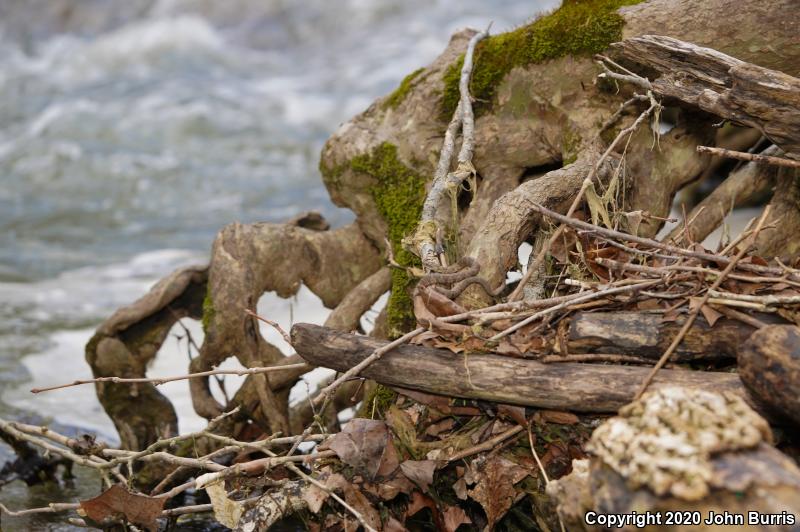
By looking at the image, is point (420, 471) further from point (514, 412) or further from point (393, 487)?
point (514, 412)

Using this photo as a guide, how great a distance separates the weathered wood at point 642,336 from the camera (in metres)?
3.39

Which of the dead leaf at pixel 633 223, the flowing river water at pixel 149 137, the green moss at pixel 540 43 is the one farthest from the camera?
the flowing river water at pixel 149 137

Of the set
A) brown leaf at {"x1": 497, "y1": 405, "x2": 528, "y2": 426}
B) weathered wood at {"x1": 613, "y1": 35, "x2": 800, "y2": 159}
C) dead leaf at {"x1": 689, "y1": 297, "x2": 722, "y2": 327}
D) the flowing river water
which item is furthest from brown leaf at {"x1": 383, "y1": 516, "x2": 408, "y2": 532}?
the flowing river water

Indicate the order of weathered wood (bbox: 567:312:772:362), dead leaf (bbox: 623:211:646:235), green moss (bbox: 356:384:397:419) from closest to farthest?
weathered wood (bbox: 567:312:772:362) → green moss (bbox: 356:384:397:419) → dead leaf (bbox: 623:211:646:235)

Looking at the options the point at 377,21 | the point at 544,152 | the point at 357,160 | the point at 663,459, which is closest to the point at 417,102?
the point at 357,160

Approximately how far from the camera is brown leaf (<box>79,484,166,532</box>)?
3.79 m

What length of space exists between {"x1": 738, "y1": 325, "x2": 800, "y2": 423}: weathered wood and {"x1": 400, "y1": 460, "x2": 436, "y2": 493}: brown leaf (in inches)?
48.0

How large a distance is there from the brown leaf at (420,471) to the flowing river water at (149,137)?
230 centimetres

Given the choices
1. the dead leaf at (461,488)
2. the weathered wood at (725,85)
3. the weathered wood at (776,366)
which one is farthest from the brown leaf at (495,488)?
the weathered wood at (725,85)

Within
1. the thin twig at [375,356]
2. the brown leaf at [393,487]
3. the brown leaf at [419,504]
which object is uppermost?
the thin twig at [375,356]

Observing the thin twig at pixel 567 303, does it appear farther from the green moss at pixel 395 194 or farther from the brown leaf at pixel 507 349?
the green moss at pixel 395 194

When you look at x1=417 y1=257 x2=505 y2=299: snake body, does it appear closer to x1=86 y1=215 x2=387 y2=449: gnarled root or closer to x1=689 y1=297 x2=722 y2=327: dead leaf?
x1=689 y1=297 x2=722 y2=327: dead leaf

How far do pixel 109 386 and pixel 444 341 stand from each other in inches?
108

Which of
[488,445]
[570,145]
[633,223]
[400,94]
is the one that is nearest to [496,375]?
[488,445]
